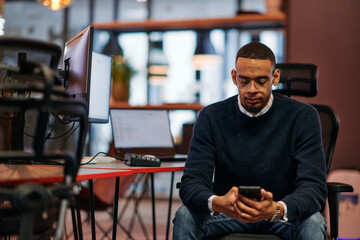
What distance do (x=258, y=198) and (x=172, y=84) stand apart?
598cm

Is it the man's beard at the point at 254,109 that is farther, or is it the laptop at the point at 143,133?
the laptop at the point at 143,133

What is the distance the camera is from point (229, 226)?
1.71m

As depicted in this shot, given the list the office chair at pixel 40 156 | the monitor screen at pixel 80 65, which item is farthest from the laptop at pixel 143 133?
the office chair at pixel 40 156

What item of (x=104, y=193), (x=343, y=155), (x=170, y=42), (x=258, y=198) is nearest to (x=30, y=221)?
(x=258, y=198)

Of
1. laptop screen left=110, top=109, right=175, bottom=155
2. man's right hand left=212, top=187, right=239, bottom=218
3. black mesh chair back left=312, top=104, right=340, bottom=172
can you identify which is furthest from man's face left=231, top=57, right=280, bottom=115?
laptop screen left=110, top=109, right=175, bottom=155

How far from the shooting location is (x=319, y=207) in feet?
5.43

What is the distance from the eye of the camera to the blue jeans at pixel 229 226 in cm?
161

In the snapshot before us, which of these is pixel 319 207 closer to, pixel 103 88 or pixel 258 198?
pixel 258 198

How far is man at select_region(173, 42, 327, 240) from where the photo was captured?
1.63 m

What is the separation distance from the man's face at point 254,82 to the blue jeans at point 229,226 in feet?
1.54

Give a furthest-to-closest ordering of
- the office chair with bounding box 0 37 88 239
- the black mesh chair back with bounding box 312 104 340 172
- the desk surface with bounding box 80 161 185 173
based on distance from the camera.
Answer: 1. the black mesh chair back with bounding box 312 104 340 172
2. the desk surface with bounding box 80 161 185 173
3. the office chair with bounding box 0 37 88 239

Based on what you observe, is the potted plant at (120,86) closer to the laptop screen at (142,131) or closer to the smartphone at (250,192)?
the laptop screen at (142,131)

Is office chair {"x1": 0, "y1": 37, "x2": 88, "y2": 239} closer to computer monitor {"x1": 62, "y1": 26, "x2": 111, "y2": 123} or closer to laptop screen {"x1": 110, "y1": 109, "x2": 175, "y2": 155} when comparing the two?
computer monitor {"x1": 62, "y1": 26, "x2": 111, "y2": 123}

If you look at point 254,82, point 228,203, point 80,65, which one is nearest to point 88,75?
point 80,65
